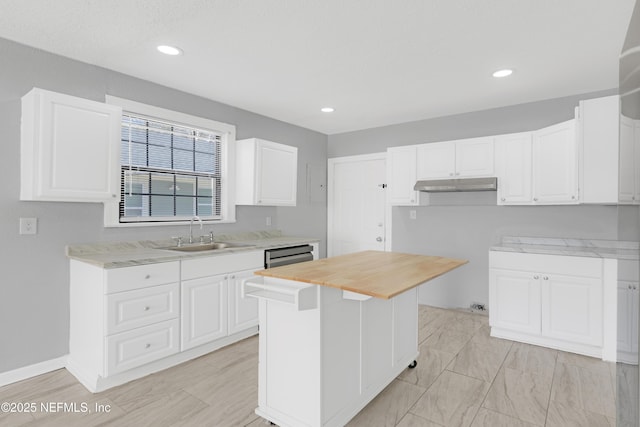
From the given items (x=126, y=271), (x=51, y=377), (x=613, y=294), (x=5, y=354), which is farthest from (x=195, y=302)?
(x=613, y=294)

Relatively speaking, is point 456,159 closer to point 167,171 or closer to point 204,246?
point 204,246

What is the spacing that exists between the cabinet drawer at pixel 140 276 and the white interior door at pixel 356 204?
9.79ft

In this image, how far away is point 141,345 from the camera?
248 centimetres

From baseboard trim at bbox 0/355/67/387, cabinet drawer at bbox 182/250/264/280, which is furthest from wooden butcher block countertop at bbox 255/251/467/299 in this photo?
baseboard trim at bbox 0/355/67/387

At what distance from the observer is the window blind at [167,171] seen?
3.14 m

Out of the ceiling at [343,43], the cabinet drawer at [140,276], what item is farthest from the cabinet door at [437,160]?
the cabinet drawer at [140,276]

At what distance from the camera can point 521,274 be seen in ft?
10.6

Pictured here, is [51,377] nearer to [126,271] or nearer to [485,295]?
[126,271]

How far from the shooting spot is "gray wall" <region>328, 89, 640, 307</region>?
11.6 feet

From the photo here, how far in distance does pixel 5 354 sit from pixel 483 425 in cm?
324

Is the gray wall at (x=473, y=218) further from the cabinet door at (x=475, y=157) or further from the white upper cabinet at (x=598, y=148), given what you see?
the white upper cabinet at (x=598, y=148)

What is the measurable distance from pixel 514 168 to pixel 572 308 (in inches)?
56.8

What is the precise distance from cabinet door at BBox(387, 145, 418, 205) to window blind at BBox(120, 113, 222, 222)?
83.4 inches

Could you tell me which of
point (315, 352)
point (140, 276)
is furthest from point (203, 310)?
point (315, 352)
